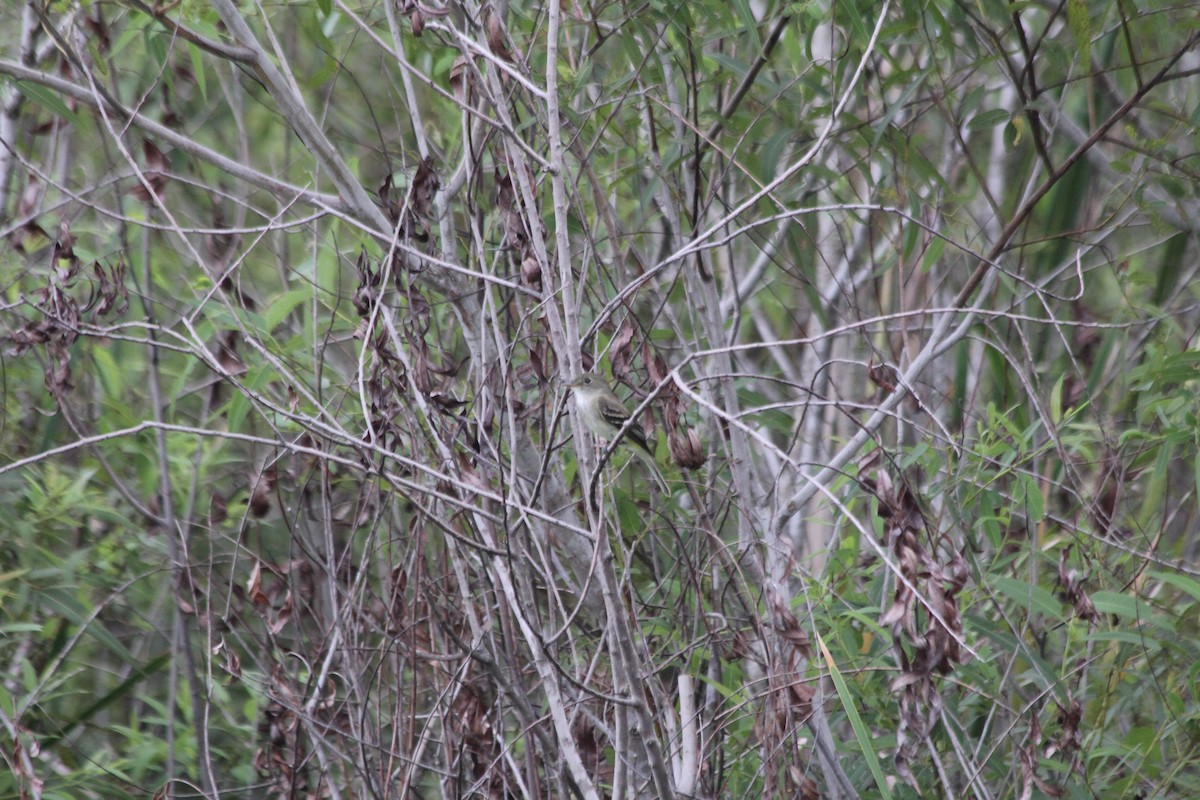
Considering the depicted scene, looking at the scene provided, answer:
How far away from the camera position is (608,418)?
4719mm

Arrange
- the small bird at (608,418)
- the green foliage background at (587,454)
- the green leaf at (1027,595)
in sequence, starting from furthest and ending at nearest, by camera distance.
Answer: the small bird at (608,418) → the green leaf at (1027,595) → the green foliage background at (587,454)

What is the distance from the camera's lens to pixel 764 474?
5.14 m

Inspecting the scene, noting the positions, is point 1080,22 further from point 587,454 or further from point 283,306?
point 283,306

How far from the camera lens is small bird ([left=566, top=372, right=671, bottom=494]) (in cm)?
368

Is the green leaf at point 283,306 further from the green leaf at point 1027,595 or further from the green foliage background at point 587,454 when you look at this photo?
the green leaf at point 1027,595

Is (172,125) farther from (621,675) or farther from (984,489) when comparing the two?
(984,489)

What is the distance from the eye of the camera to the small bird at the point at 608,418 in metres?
3.68

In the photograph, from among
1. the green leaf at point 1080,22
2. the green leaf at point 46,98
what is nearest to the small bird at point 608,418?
the green leaf at point 1080,22

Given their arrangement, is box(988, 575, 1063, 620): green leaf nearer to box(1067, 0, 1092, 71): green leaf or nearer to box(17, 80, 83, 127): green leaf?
box(1067, 0, 1092, 71): green leaf

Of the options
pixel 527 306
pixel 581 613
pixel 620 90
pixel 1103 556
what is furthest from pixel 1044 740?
pixel 620 90

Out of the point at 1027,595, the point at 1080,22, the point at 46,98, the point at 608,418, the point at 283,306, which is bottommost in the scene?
the point at 1027,595

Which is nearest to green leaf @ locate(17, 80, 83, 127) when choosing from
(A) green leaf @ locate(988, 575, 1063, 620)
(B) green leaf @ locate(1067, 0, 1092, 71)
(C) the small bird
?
(C) the small bird

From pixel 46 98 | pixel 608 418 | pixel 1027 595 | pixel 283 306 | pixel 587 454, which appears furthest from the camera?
pixel 608 418

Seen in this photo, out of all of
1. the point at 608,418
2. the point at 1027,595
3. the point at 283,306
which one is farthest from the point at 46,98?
the point at 1027,595
